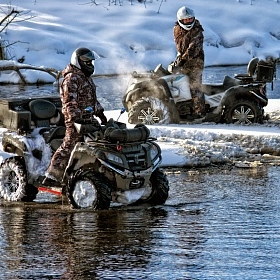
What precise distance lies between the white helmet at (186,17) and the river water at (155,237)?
541cm

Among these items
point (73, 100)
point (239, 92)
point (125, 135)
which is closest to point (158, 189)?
point (125, 135)

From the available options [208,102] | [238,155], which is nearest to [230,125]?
[208,102]

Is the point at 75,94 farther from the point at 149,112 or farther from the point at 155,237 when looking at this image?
the point at 149,112

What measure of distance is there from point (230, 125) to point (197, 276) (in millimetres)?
9620

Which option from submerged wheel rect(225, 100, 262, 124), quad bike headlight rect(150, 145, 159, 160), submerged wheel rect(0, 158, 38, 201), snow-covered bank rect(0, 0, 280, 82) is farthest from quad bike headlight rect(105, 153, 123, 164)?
snow-covered bank rect(0, 0, 280, 82)

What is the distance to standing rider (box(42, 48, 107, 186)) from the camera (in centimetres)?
1036

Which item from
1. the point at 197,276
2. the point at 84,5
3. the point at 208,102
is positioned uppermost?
the point at 84,5

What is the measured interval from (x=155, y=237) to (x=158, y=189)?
181 centimetres

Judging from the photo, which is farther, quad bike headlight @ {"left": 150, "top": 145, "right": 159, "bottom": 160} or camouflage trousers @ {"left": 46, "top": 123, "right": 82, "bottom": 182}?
camouflage trousers @ {"left": 46, "top": 123, "right": 82, "bottom": 182}

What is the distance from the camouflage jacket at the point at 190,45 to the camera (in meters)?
17.0

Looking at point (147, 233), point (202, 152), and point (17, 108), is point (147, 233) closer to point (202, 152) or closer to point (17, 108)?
point (17, 108)

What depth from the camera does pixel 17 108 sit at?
11125 millimetres

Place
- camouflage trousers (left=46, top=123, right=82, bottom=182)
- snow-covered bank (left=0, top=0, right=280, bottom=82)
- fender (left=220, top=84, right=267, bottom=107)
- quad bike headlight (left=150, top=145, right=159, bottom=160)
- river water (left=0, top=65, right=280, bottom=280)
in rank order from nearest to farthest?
river water (left=0, top=65, right=280, bottom=280) < quad bike headlight (left=150, top=145, right=159, bottom=160) < camouflage trousers (left=46, top=123, right=82, bottom=182) < fender (left=220, top=84, right=267, bottom=107) < snow-covered bank (left=0, top=0, right=280, bottom=82)

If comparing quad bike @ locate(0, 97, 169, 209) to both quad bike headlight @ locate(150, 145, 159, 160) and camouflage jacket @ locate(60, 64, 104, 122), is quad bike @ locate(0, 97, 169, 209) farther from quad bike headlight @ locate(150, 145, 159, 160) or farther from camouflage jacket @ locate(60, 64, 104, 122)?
camouflage jacket @ locate(60, 64, 104, 122)
